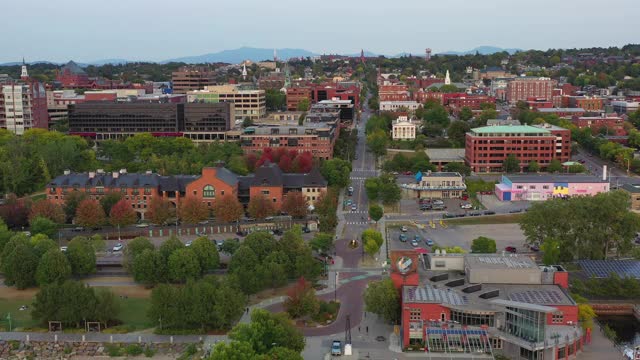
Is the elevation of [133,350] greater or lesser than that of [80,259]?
lesser

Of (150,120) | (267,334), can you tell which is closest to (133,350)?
(267,334)

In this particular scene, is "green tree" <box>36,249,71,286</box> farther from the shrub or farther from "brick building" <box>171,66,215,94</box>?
"brick building" <box>171,66,215,94</box>

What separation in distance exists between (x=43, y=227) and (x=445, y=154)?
38776 mm

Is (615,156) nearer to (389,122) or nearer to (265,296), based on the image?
(389,122)

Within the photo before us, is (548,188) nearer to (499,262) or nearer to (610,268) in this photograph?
(610,268)

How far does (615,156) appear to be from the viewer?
6353cm

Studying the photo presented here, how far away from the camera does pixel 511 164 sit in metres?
61.0

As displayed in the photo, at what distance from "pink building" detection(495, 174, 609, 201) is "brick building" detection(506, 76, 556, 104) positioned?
5489 centimetres

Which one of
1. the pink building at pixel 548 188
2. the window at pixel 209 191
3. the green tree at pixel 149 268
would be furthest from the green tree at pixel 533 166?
the green tree at pixel 149 268

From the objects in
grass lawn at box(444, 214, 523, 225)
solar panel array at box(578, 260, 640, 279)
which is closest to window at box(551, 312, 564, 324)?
solar panel array at box(578, 260, 640, 279)

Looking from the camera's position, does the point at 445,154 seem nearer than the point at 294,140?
No

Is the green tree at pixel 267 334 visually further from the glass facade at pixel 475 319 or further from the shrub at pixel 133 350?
the glass facade at pixel 475 319

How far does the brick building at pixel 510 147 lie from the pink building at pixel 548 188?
10.4 meters

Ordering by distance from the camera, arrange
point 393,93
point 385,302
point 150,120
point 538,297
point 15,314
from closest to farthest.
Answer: point 538,297 < point 385,302 < point 15,314 < point 150,120 < point 393,93
